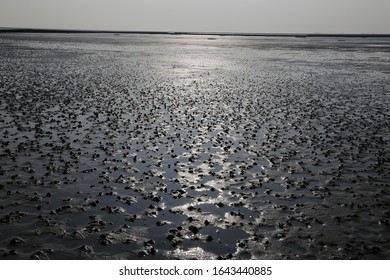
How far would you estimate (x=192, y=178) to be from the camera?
21.6 metres

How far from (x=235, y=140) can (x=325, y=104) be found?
1908 cm

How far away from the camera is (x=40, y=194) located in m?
19.0

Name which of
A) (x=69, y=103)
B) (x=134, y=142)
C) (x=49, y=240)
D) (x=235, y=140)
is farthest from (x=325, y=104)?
(x=49, y=240)

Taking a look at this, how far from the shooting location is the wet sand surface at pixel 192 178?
49.3 feet

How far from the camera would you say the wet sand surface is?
1502cm

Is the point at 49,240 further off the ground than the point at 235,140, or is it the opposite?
the point at 235,140

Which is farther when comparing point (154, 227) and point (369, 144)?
point (369, 144)

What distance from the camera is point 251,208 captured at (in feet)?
59.3

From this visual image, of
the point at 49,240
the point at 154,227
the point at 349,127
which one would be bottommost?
the point at 49,240

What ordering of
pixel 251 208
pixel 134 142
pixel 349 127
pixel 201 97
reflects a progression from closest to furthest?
pixel 251 208, pixel 134 142, pixel 349 127, pixel 201 97

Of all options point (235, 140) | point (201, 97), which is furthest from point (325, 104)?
point (235, 140)

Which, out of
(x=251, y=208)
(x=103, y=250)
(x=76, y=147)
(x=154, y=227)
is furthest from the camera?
(x=76, y=147)
